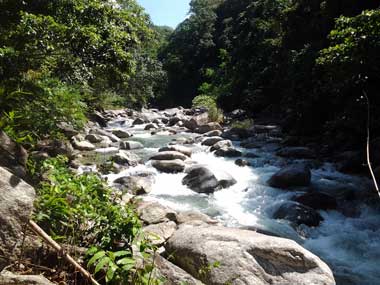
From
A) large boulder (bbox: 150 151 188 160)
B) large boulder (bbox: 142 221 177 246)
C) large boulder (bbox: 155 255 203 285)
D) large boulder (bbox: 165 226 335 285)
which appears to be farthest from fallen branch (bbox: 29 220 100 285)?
large boulder (bbox: 150 151 188 160)

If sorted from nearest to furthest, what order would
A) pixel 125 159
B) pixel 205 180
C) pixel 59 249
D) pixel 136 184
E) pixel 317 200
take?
pixel 59 249, pixel 317 200, pixel 136 184, pixel 205 180, pixel 125 159

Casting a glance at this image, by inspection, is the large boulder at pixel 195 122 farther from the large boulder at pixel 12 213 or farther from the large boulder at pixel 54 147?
the large boulder at pixel 12 213

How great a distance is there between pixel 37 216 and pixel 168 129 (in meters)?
15.1

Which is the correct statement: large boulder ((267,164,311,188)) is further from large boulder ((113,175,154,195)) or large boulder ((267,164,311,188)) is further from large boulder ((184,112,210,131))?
large boulder ((184,112,210,131))

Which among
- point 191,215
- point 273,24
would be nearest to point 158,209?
point 191,215

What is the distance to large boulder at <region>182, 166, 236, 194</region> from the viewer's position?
26.0ft

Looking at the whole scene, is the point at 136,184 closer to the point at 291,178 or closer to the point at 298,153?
the point at 291,178

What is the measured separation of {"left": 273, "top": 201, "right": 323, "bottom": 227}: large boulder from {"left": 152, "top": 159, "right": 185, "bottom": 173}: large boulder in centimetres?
317

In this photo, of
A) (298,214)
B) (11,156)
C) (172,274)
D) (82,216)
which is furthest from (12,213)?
(298,214)

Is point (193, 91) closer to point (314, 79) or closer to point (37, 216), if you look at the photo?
point (314, 79)

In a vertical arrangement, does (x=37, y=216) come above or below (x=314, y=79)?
below

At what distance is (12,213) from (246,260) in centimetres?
199

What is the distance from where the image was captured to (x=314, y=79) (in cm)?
1183

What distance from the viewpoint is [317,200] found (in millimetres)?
7051
